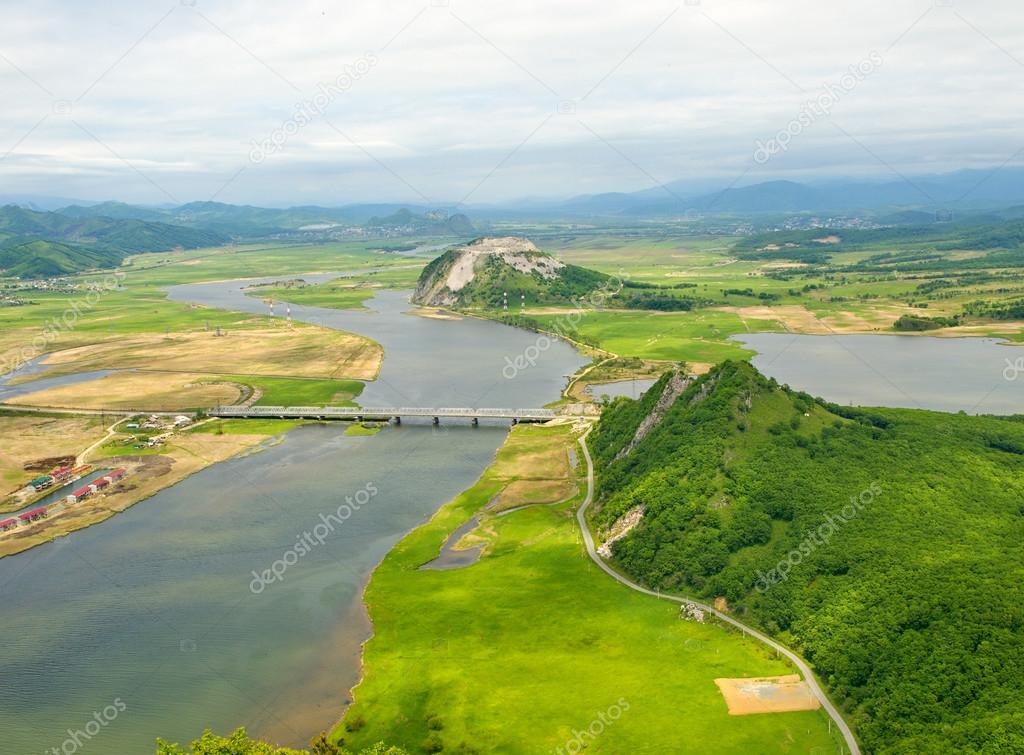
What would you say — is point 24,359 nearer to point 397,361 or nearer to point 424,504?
point 397,361

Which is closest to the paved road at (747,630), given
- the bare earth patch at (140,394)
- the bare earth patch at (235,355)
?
the bare earth patch at (140,394)

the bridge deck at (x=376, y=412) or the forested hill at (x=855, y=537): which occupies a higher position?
the forested hill at (x=855, y=537)

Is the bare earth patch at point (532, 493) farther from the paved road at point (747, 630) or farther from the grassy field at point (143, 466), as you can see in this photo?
the grassy field at point (143, 466)

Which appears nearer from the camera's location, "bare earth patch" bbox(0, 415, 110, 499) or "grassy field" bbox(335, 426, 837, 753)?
"grassy field" bbox(335, 426, 837, 753)

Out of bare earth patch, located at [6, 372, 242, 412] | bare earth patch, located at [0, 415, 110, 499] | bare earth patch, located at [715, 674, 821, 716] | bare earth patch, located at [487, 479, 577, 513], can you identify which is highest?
bare earth patch, located at [715, 674, 821, 716]

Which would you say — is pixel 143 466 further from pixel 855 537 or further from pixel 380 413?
pixel 855 537

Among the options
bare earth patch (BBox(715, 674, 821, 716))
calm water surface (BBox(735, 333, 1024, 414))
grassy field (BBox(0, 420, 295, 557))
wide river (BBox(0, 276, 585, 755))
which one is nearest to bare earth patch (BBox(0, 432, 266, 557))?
grassy field (BBox(0, 420, 295, 557))

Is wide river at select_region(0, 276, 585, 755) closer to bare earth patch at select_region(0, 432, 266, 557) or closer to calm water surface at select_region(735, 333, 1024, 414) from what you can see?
bare earth patch at select_region(0, 432, 266, 557)
